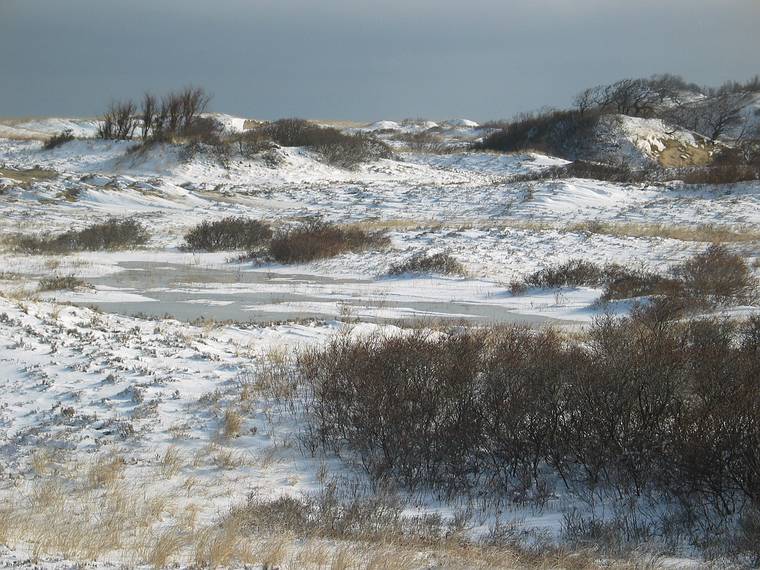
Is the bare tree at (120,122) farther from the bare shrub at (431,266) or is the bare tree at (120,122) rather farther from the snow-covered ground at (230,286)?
the bare shrub at (431,266)

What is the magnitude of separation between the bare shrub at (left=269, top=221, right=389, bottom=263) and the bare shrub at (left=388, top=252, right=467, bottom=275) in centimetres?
248

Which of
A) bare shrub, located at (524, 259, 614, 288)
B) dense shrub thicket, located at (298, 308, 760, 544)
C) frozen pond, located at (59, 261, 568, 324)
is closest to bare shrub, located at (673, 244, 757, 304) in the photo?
bare shrub, located at (524, 259, 614, 288)

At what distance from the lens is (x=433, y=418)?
6188 mm

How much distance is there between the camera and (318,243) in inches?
757

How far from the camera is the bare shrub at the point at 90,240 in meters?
19.4

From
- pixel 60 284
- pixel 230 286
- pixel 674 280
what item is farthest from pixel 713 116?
pixel 60 284

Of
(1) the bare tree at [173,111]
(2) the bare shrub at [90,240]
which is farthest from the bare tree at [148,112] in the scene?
(2) the bare shrub at [90,240]

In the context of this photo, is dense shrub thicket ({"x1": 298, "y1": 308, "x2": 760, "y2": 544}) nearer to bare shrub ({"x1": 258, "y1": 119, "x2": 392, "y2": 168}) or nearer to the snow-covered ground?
the snow-covered ground

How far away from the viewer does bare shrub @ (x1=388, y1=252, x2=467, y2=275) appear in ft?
55.4

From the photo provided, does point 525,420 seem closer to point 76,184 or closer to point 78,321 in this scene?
point 78,321

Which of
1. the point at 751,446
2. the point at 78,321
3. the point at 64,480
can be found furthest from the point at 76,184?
the point at 751,446

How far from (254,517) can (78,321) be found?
6136mm

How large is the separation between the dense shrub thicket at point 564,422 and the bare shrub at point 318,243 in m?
11.8

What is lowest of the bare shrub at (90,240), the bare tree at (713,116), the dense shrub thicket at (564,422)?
the dense shrub thicket at (564,422)
